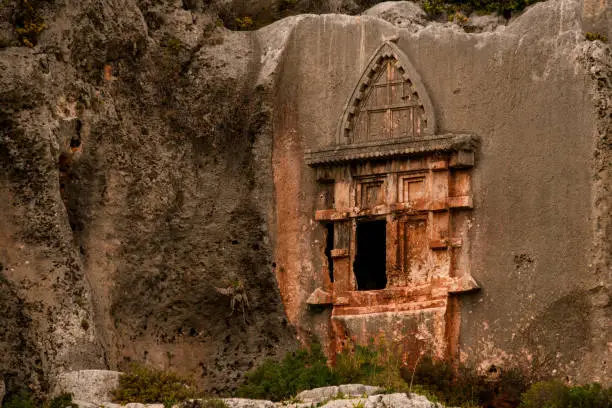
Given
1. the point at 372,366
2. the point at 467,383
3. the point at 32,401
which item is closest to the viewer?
the point at 32,401

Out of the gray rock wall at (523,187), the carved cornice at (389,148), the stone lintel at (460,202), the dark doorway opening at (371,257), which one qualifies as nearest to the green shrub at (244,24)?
the gray rock wall at (523,187)

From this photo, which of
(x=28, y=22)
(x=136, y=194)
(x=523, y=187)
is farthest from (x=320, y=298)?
(x=28, y=22)

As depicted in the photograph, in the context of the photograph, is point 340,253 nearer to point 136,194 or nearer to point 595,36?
point 136,194

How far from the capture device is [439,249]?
2850 cm

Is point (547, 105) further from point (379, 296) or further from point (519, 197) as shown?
point (379, 296)

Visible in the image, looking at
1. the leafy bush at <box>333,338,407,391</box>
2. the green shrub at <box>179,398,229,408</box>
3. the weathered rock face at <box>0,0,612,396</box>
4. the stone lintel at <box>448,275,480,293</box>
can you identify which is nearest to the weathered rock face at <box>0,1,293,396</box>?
the weathered rock face at <box>0,0,612,396</box>

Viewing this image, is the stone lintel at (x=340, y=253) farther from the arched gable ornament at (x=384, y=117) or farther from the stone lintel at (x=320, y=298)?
the arched gable ornament at (x=384, y=117)

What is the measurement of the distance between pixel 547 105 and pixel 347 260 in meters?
3.68

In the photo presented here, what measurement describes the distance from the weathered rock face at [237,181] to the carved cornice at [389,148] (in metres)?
0.27

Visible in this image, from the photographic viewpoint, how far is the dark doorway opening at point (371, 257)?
29.8 meters

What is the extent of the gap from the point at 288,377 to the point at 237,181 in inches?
163

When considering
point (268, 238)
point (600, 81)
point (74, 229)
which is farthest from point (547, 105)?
point (74, 229)

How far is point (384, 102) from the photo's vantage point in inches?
1156

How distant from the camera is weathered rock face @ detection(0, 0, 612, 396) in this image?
2727 cm
